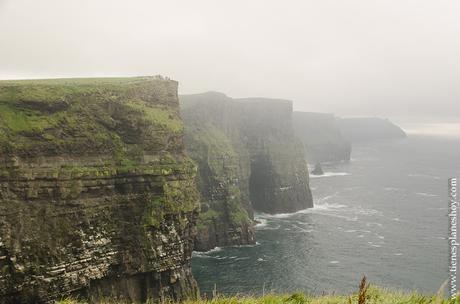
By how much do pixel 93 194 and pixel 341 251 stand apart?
55900mm

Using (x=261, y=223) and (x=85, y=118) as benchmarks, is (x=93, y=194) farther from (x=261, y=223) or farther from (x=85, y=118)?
(x=261, y=223)

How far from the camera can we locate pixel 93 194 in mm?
56312

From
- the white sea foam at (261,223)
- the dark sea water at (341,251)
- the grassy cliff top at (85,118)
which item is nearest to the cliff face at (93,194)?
the grassy cliff top at (85,118)

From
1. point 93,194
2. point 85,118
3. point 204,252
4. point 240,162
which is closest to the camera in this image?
point 93,194

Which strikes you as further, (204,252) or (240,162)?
(240,162)

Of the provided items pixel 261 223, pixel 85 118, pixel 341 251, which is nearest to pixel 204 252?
pixel 341 251

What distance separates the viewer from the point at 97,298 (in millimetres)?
53438

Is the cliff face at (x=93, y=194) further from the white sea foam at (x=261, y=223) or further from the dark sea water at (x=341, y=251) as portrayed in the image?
the white sea foam at (x=261, y=223)

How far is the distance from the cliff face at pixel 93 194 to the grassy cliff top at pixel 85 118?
0.46ft

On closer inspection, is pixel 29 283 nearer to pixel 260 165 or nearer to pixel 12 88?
pixel 12 88

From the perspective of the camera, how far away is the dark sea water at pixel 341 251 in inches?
2881

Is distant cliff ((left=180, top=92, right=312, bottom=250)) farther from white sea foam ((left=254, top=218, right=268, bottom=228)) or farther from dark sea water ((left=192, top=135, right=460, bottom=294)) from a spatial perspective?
dark sea water ((left=192, top=135, right=460, bottom=294))

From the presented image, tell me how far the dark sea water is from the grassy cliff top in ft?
82.0

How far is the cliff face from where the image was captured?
4975 cm
